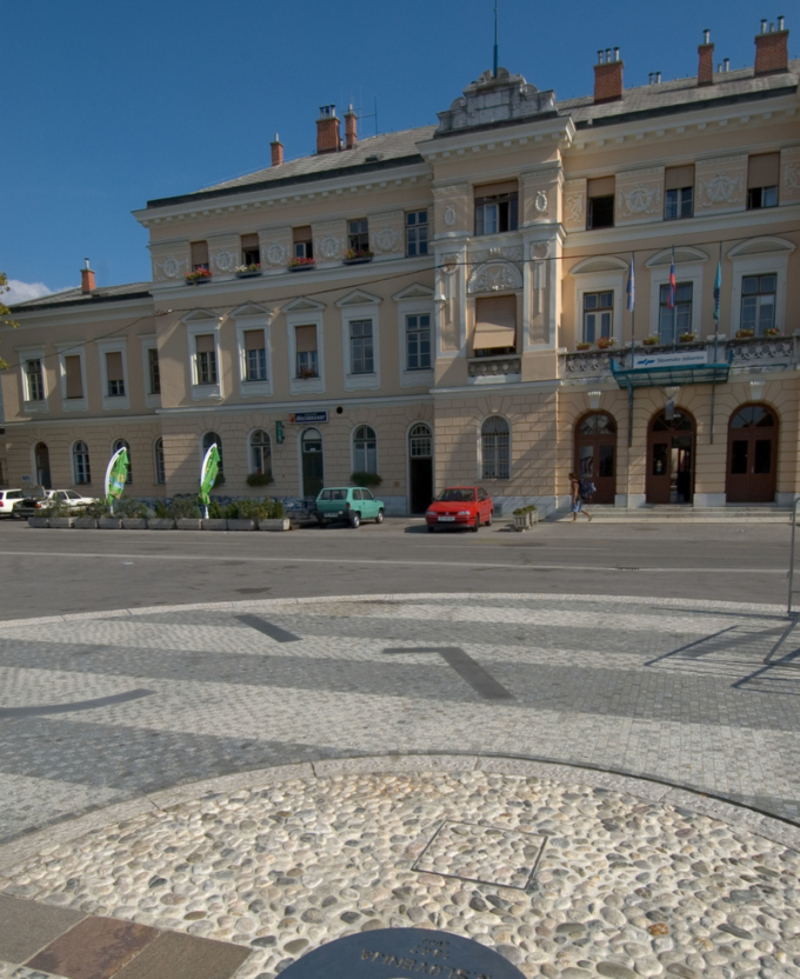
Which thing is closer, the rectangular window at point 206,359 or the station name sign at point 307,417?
the station name sign at point 307,417

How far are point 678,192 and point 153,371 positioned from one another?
84.0 ft

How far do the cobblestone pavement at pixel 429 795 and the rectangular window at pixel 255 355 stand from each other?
918 inches

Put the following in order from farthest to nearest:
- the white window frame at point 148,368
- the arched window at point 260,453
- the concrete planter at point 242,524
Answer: the white window frame at point 148,368 < the arched window at point 260,453 < the concrete planter at point 242,524

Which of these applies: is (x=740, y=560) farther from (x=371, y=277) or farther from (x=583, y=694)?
(x=371, y=277)

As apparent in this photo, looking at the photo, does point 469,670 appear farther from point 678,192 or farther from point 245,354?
point 245,354

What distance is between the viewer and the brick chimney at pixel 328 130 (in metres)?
31.6

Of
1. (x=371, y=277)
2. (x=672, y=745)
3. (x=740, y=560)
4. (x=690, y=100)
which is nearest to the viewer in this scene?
(x=672, y=745)

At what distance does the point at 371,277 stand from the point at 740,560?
761 inches

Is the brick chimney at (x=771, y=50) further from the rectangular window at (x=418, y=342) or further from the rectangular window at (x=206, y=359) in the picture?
the rectangular window at (x=206, y=359)

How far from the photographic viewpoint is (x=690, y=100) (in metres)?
23.2

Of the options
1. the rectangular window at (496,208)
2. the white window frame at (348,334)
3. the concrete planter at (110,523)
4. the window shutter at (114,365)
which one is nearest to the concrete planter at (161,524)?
the concrete planter at (110,523)

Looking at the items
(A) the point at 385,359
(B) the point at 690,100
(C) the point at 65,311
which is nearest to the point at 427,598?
(A) the point at 385,359

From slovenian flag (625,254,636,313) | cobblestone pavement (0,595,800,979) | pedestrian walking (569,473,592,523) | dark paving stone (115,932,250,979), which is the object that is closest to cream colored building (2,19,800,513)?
slovenian flag (625,254,636,313)

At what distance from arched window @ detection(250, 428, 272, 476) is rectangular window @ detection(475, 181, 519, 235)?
13.1 meters
